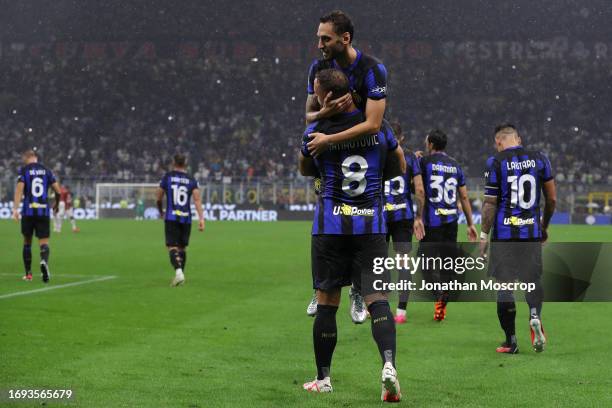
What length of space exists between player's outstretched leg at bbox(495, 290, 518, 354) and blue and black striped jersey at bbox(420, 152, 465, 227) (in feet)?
8.67

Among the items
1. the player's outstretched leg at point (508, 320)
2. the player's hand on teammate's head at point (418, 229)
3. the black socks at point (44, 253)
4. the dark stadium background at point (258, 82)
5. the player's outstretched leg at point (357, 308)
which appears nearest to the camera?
the player's outstretched leg at point (357, 308)

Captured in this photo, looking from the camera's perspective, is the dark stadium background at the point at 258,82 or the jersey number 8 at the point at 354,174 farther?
the dark stadium background at the point at 258,82

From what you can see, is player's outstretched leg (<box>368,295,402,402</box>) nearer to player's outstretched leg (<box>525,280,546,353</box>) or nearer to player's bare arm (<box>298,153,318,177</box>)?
player's bare arm (<box>298,153,318,177</box>)

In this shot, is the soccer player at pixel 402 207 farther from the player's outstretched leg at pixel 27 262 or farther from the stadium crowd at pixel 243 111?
the stadium crowd at pixel 243 111

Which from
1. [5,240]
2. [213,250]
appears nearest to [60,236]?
[5,240]

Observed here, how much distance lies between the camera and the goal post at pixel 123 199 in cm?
5247

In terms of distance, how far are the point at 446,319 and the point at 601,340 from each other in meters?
2.09

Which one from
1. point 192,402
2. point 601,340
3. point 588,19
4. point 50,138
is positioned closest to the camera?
point 192,402

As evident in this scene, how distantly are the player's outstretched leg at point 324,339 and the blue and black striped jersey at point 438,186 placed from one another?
491 cm

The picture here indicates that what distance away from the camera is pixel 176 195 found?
14.9 metres

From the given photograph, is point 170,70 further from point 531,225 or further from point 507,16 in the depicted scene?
point 531,225

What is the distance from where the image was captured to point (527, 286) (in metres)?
8.32

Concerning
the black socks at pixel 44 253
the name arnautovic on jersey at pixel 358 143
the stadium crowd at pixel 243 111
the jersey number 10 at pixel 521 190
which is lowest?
the black socks at pixel 44 253

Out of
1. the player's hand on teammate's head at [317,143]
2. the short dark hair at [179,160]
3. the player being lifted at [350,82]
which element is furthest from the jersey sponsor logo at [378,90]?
the short dark hair at [179,160]
